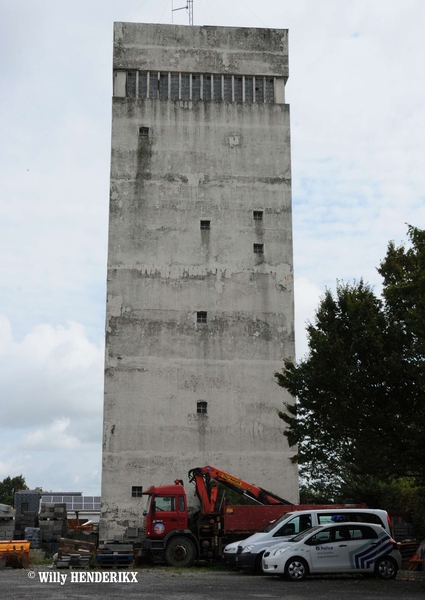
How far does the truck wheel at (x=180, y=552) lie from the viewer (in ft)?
78.4

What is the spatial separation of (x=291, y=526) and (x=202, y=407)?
15.5 m

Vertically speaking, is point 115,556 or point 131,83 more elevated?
point 131,83

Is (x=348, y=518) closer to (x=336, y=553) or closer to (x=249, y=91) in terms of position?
(x=336, y=553)

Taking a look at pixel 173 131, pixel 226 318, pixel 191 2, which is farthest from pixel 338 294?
pixel 191 2

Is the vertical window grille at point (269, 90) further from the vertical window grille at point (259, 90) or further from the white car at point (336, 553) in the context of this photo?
the white car at point (336, 553)

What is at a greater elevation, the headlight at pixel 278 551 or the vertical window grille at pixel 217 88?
the vertical window grille at pixel 217 88

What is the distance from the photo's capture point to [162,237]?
38.2 m

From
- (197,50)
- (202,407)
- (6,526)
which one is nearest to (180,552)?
(6,526)

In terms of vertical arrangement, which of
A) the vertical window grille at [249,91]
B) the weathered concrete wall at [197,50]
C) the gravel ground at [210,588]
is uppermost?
the weathered concrete wall at [197,50]

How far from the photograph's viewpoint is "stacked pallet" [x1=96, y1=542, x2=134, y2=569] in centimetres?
2358

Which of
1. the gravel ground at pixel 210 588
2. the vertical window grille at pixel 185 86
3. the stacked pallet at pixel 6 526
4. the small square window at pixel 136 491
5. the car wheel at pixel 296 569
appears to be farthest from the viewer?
the vertical window grille at pixel 185 86

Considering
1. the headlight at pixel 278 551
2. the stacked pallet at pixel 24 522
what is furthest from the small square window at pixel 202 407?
the headlight at pixel 278 551

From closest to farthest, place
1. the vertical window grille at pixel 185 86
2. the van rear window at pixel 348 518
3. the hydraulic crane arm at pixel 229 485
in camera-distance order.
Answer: the van rear window at pixel 348 518 < the hydraulic crane arm at pixel 229 485 < the vertical window grille at pixel 185 86

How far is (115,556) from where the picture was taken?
77.6 ft
